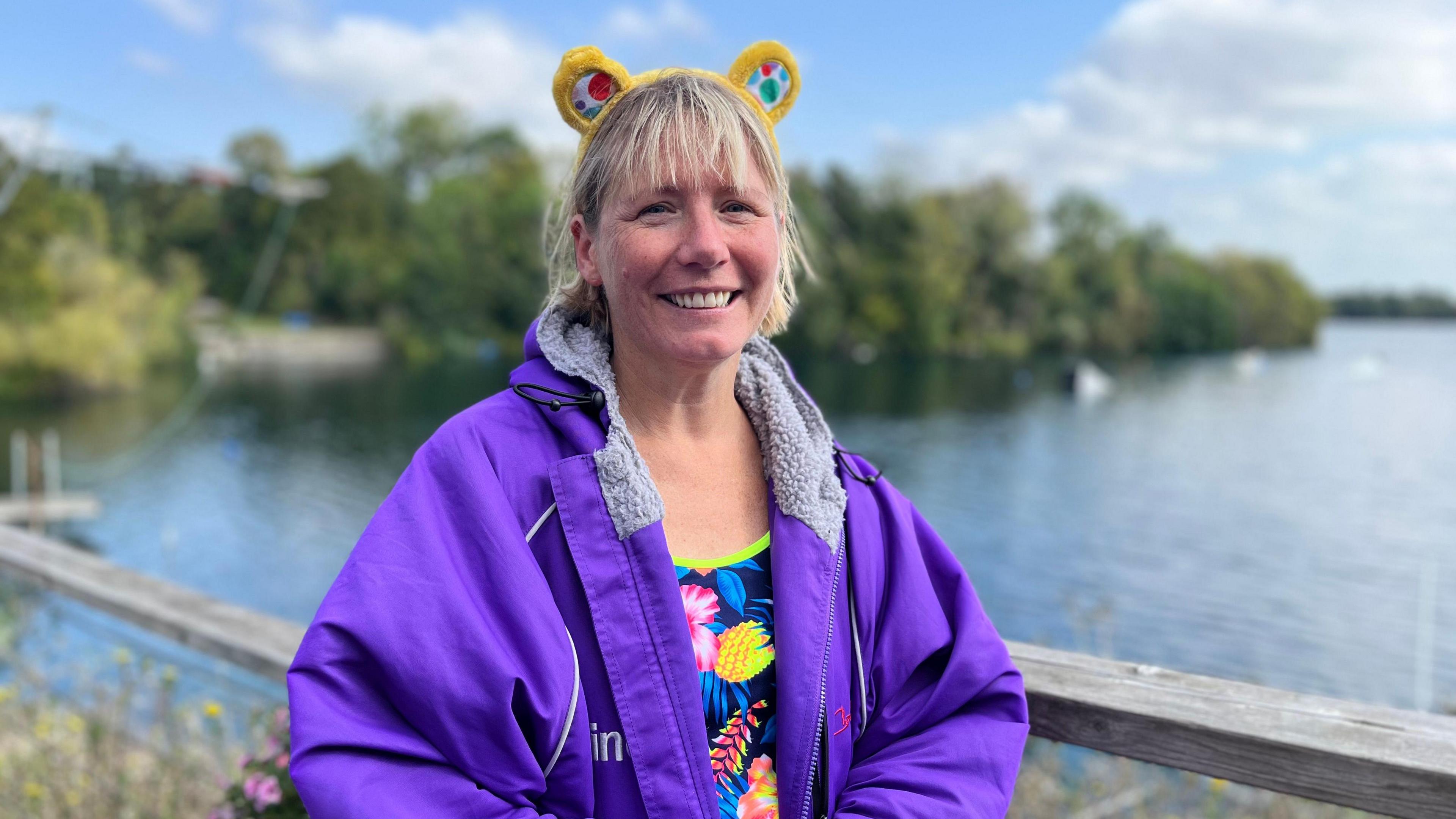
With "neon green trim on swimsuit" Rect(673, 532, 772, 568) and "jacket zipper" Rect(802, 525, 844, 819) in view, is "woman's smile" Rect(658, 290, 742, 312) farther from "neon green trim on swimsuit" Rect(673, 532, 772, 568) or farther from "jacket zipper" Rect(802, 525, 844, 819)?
"jacket zipper" Rect(802, 525, 844, 819)

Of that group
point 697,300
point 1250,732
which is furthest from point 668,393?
point 1250,732

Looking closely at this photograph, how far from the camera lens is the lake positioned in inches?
529

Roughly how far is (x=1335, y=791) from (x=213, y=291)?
68.7 m

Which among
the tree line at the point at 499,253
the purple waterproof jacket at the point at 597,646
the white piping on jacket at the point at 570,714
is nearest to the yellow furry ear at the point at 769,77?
the purple waterproof jacket at the point at 597,646

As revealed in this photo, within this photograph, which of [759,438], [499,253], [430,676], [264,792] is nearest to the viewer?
[430,676]

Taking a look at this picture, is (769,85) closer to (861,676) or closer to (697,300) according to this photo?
(697,300)

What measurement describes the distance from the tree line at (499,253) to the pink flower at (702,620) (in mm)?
49050

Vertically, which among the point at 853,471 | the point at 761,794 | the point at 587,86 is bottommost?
the point at 761,794

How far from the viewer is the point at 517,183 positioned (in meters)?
64.4

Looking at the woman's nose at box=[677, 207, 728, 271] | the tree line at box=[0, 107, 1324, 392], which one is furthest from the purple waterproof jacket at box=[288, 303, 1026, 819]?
the tree line at box=[0, 107, 1324, 392]

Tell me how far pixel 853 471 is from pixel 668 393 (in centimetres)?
34

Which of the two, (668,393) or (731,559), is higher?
(668,393)

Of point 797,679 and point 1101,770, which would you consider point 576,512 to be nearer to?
point 797,679

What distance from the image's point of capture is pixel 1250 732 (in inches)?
64.2
